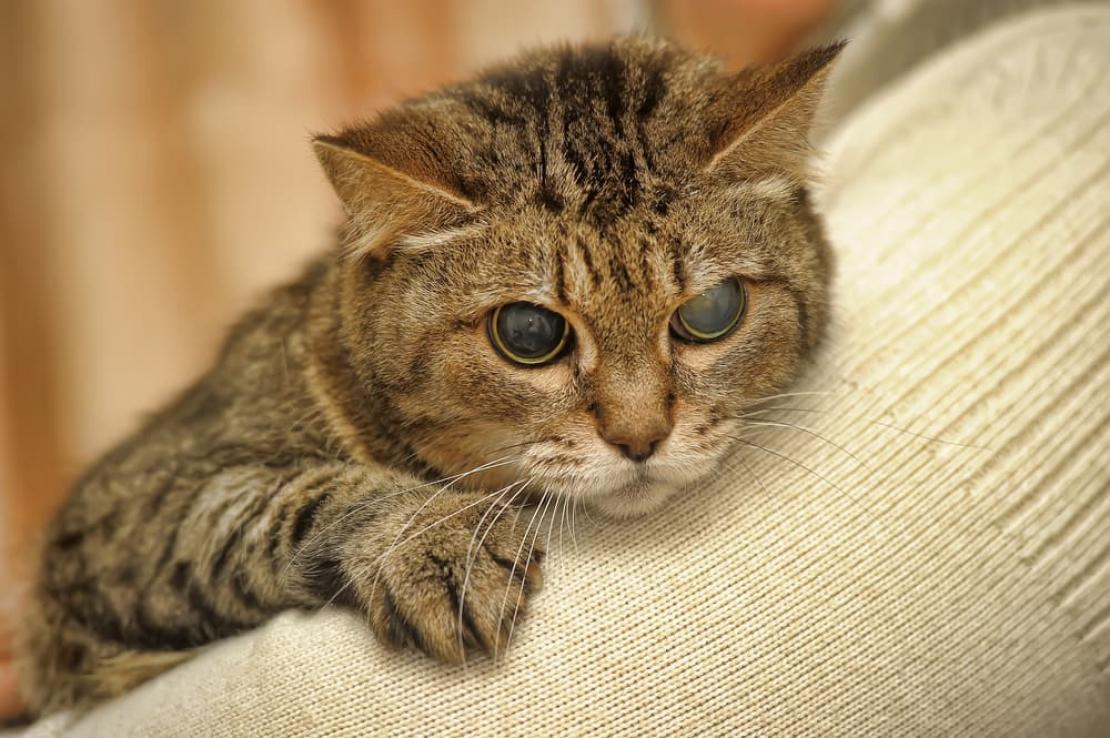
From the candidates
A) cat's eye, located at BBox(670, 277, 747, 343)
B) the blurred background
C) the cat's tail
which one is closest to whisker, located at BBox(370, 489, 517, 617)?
cat's eye, located at BBox(670, 277, 747, 343)

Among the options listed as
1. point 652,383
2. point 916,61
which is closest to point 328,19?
point 916,61

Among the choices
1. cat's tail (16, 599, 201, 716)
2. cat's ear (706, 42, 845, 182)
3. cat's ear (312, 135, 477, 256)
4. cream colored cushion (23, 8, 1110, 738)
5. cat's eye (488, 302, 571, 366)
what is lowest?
cat's tail (16, 599, 201, 716)

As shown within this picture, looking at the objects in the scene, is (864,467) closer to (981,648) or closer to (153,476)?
(981,648)

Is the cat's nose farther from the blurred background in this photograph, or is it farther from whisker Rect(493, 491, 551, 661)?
the blurred background

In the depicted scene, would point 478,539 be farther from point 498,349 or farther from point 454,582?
point 498,349

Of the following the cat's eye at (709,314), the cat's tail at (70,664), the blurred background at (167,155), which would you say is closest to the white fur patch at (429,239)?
the cat's eye at (709,314)

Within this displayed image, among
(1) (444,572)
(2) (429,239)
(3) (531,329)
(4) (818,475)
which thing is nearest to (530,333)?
(3) (531,329)
